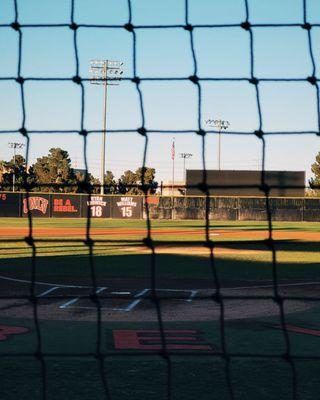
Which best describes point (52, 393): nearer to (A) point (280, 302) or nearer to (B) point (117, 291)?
(A) point (280, 302)

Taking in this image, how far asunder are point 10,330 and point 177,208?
122ft

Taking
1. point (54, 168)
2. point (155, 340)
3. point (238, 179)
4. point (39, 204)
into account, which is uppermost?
point (54, 168)

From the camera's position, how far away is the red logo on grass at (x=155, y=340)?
781cm

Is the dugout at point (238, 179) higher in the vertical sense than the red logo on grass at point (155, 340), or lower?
higher

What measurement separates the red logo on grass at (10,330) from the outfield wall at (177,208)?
3591 centimetres

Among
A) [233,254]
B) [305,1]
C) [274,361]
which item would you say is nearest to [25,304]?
[274,361]

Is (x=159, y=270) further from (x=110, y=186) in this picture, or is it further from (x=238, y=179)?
(x=238, y=179)

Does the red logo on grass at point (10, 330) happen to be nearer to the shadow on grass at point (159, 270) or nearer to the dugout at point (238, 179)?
the shadow on grass at point (159, 270)

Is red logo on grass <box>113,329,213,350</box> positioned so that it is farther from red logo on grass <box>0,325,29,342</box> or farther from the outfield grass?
the outfield grass

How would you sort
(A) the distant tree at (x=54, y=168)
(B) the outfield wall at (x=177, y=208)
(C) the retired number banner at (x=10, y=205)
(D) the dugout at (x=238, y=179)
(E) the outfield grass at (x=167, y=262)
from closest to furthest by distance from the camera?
(E) the outfield grass at (x=167, y=262) < (C) the retired number banner at (x=10, y=205) < (B) the outfield wall at (x=177, y=208) < (D) the dugout at (x=238, y=179) < (A) the distant tree at (x=54, y=168)

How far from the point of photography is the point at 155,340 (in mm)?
8273

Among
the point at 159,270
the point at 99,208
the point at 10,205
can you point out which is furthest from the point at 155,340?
the point at 99,208

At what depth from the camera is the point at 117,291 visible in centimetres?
1244

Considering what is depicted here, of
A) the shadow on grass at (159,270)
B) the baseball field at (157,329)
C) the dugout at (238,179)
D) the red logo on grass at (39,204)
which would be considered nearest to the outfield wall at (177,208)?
the red logo on grass at (39,204)
